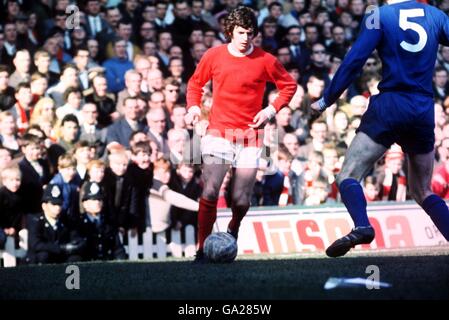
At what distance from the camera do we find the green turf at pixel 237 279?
289 inches

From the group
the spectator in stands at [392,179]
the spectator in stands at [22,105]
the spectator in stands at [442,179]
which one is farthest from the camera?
the spectator in stands at [392,179]

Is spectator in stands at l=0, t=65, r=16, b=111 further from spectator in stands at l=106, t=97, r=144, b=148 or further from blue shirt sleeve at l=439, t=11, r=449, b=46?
blue shirt sleeve at l=439, t=11, r=449, b=46

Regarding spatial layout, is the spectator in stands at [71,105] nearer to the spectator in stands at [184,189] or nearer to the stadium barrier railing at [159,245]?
the spectator in stands at [184,189]

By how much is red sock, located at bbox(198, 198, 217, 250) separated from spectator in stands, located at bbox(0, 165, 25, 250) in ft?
10.4

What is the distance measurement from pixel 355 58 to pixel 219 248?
2.25 m

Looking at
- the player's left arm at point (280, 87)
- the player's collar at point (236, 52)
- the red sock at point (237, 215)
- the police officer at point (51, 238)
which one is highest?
the player's collar at point (236, 52)

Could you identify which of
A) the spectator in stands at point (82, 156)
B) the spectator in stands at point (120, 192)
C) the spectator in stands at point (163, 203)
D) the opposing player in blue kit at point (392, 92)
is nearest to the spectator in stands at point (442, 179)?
the spectator in stands at point (163, 203)

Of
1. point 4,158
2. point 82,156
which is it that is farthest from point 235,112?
point 4,158

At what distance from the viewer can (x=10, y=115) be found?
13.1 meters

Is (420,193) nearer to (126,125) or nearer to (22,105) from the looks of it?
(126,125)

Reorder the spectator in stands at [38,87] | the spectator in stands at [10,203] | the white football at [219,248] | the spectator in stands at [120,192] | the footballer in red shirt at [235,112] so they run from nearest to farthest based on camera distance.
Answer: the white football at [219,248], the footballer in red shirt at [235,112], the spectator in stands at [10,203], the spectator in stands at [120,192], the spectator in stands at [38,87]

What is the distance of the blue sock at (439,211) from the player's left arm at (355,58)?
124 cm

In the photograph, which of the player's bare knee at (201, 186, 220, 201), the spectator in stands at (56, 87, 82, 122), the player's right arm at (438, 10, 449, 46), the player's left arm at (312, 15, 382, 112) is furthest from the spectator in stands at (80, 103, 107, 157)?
the player's right arm at (438, 10, 449, 46)
